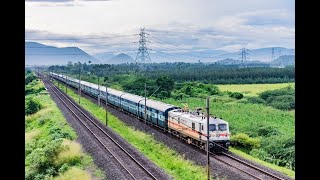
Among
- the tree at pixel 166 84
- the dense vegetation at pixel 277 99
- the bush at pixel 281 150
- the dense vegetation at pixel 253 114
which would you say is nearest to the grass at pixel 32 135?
the dense vegetation at pixel 253 114

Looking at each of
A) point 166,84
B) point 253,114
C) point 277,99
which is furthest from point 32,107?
point 277,99

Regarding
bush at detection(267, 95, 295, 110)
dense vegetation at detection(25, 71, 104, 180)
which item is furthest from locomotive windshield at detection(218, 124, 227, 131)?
bush at detection(267, 95, 295, 110)

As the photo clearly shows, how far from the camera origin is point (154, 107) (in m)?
23.2

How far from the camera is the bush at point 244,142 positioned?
19.8 metres

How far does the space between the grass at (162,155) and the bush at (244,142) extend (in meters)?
3.93

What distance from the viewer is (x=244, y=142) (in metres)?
20.0

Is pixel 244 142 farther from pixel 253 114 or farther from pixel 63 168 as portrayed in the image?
pixel 253 114

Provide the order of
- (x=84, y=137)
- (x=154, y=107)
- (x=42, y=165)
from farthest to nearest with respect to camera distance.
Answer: (x=154, y=107) → (x=84, y=137) → (x=42, y=165)

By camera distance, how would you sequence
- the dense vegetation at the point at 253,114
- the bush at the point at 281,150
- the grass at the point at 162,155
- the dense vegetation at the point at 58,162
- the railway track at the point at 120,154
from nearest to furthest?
the railway track at the point at 120,154
the dense vegetation at the point at 58,162
the grass at the point at 162,155
the bush at the point at 281,150
the dense vegetation at the point at 253,114

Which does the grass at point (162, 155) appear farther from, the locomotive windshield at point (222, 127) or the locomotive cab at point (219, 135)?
the locomotive windshield at point (222, 127)

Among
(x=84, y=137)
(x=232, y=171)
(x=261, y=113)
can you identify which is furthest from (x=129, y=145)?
(x=261, y=113)

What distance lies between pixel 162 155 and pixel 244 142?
509 centimetres

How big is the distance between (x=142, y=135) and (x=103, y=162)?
6.50 meters
